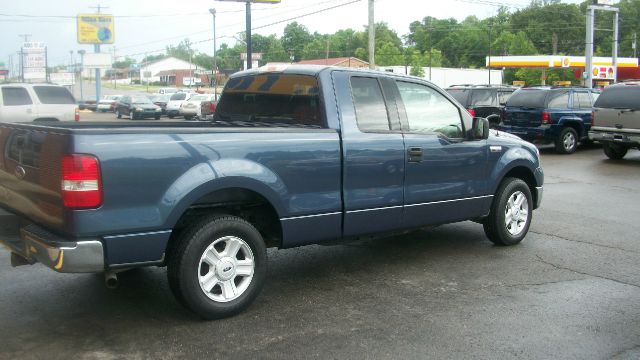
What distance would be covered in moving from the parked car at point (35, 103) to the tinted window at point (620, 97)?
47.4 ft

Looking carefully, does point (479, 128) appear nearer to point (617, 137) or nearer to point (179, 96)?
point (617, 137)

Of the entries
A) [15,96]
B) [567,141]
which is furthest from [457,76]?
[15,96]

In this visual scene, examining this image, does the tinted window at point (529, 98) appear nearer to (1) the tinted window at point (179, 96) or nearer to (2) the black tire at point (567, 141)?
(2) the black tire at point (567, 141)

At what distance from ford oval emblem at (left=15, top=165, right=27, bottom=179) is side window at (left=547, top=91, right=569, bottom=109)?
14.6 meters

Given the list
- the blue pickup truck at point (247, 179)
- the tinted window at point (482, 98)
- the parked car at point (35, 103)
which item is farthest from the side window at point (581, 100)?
the parked car at point (35, 103)

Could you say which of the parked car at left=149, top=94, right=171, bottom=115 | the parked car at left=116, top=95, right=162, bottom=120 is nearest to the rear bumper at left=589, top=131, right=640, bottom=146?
the parked car at left=116, top=95, right=162, bottom=120

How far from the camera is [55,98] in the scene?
18.4 m

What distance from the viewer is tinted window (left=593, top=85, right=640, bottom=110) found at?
14.1 m

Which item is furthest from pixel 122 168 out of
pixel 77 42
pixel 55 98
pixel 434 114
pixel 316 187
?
pixel 77 42

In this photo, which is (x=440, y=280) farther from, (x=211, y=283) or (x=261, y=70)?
(x=261, y=70)

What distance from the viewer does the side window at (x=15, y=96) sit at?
58.2 feet

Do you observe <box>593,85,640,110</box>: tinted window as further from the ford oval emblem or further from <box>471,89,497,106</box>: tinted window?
the ford oval emblem

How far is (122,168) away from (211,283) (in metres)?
1.09

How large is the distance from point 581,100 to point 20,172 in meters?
15.9
